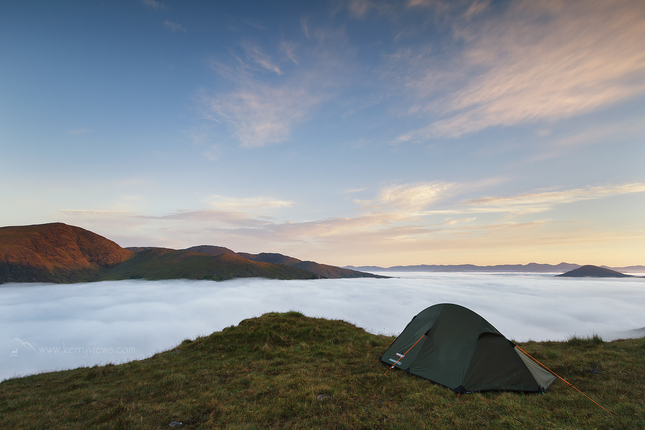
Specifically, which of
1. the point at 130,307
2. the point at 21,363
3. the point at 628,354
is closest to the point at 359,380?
the point at 628,354

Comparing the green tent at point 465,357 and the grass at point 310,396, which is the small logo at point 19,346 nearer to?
the grass at point 310,396

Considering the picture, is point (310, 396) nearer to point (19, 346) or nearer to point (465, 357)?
point (465, 357)

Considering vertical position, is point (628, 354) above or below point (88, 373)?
above

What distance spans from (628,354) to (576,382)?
619 cm

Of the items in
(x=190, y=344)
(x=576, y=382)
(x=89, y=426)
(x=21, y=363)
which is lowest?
(x=21, y=363)

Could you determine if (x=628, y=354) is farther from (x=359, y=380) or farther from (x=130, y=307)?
(x=130, y=307)

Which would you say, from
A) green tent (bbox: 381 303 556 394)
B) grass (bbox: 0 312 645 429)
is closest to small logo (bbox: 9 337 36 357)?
grass (bbox: 0 312 645 429)

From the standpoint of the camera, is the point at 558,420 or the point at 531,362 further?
the point at 531,362

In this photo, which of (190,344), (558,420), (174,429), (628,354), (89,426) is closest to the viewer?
(558,420)

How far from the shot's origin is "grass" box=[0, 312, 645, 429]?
7.73m

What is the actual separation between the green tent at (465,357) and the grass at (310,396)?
1.88 ft

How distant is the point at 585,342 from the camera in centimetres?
1593

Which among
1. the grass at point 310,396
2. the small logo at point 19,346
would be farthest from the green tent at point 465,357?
the small logo at point 19,346

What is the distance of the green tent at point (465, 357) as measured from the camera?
9.88 meters
